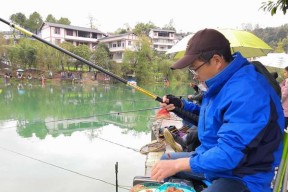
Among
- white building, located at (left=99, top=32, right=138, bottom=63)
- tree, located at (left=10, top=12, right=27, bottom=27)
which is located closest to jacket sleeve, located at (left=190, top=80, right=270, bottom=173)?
white building, located at (left=99, top=32, right=138, bottom=63)

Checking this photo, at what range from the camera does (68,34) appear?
3575cm

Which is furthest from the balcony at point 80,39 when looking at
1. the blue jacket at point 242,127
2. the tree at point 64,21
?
the blue jacket at point 242,127

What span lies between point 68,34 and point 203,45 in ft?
121

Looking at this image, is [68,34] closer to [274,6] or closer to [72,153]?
[72,153]

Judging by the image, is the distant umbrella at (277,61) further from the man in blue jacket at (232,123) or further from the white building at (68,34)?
the white building at (68,34)

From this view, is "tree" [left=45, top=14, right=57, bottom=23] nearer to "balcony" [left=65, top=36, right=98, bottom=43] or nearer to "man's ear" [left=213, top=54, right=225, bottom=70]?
"balcony" [left=65, top=36, right=98, bottom=43]

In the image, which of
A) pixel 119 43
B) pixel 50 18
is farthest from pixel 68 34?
pixel 119 43

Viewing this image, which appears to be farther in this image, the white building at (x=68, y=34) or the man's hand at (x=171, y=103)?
the white building at (x=68, y=34)

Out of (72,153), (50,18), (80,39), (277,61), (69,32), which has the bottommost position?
(72,153)

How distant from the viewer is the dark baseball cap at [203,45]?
1.27 m

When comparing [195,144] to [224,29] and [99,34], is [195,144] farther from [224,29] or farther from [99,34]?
[99,34]

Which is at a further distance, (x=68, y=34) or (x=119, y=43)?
(x=119, y=43)

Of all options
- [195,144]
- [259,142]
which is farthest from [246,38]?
[259,142]

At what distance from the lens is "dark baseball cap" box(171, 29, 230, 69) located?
1268 mm
